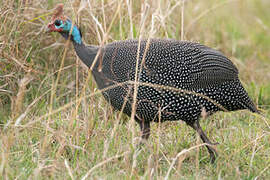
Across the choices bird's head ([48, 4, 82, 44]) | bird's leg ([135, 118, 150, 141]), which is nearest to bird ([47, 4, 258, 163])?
bird's head ([48, 4, 82, 44])

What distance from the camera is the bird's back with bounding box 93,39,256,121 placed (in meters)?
3.29

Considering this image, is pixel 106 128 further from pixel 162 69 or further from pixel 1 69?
pixel 1 69

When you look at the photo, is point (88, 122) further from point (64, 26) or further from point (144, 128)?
point (64, 26)

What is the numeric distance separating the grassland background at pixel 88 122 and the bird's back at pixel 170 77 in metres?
0.19

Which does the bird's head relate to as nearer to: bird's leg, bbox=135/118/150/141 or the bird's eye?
the bird's eye

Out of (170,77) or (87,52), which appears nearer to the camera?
(170,77)

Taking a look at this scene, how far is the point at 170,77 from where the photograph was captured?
10.9 ft

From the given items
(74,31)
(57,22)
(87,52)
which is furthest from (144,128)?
(57,22)

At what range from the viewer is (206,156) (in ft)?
11.1

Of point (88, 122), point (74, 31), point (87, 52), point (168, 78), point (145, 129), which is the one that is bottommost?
point (145, 129)

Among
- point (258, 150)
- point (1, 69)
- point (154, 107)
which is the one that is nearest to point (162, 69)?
point (154, 107)

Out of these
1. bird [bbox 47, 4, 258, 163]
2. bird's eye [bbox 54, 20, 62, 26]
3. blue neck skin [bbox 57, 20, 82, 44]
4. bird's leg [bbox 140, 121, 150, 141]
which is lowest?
bird's leg [bbox 140, 121, 150, 141]

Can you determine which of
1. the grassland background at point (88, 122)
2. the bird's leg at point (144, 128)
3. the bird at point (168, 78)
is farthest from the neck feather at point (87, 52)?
the bird's leg at point (144, 128)

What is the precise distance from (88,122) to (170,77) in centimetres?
66
